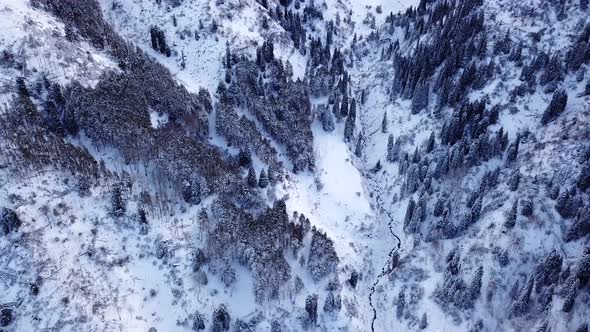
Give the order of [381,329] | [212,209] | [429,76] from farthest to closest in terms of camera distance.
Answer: [429,76]
[212,209]
[381,329]

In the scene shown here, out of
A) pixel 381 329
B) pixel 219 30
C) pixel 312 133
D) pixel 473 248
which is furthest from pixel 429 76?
pixel 381 329

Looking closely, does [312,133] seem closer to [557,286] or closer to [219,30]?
[219,30]

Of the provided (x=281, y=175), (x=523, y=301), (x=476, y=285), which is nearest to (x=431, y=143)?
(x=281, y=175)

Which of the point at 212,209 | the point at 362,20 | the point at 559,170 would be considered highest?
the point at 362,20

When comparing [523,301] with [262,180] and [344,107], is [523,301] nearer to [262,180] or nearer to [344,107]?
[262,180]

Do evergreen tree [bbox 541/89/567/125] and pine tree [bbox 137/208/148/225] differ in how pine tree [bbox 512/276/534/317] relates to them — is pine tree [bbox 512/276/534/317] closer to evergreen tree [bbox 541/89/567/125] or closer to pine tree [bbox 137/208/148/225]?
evergreen tree [bbox 541/89/567/125]

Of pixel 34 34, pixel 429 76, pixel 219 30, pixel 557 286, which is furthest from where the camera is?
pixel 219 30

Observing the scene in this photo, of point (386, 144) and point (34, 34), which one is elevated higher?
point (386, 144)
